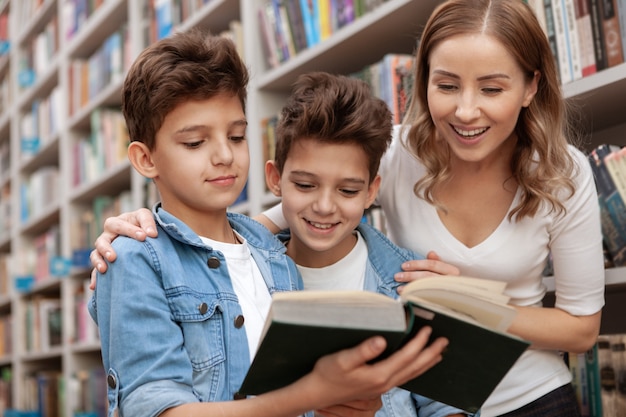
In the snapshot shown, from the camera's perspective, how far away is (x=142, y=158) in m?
1.14

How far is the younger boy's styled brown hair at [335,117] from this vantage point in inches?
49.9

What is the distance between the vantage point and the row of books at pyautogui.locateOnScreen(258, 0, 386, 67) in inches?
80.4

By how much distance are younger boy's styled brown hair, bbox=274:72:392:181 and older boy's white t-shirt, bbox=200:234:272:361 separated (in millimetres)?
229

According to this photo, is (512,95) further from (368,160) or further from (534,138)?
(368,160)

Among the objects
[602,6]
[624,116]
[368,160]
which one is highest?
[602,6]

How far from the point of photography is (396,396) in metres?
1.19

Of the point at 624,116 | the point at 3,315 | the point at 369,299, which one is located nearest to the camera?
the point at 369,299

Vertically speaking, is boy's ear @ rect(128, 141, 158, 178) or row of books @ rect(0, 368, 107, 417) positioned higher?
boy's ear @ rect(128, 141, 158, 178)

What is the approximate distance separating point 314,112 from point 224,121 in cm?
21

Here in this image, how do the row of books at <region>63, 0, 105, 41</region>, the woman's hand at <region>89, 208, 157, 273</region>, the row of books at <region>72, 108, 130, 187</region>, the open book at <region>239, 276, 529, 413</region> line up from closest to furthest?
the open book at <region>239, 276, 529, 413</region> → the woman's hand at <region>89, 208, 157, 273</region> → the row of books at <region>72, 108, 130, 187</region> → the row of books at <region>63, 0, 105, 41</region>

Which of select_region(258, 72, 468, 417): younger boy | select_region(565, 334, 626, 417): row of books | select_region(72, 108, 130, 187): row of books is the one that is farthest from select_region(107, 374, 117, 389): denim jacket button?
select_region(72, 108, 130, 187): row of books

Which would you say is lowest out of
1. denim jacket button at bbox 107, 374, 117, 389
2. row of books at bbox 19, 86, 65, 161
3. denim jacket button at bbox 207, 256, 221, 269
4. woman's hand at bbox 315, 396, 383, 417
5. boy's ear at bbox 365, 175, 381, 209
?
woman's hand at bbox 315, 396, 383, 417

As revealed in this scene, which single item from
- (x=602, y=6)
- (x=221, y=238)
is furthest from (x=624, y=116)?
(x=221, y=238)

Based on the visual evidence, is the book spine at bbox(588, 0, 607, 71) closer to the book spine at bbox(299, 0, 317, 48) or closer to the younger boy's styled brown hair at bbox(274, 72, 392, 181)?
the younger boy's styled brown hair at bbox(274, 72, 392, 181)
